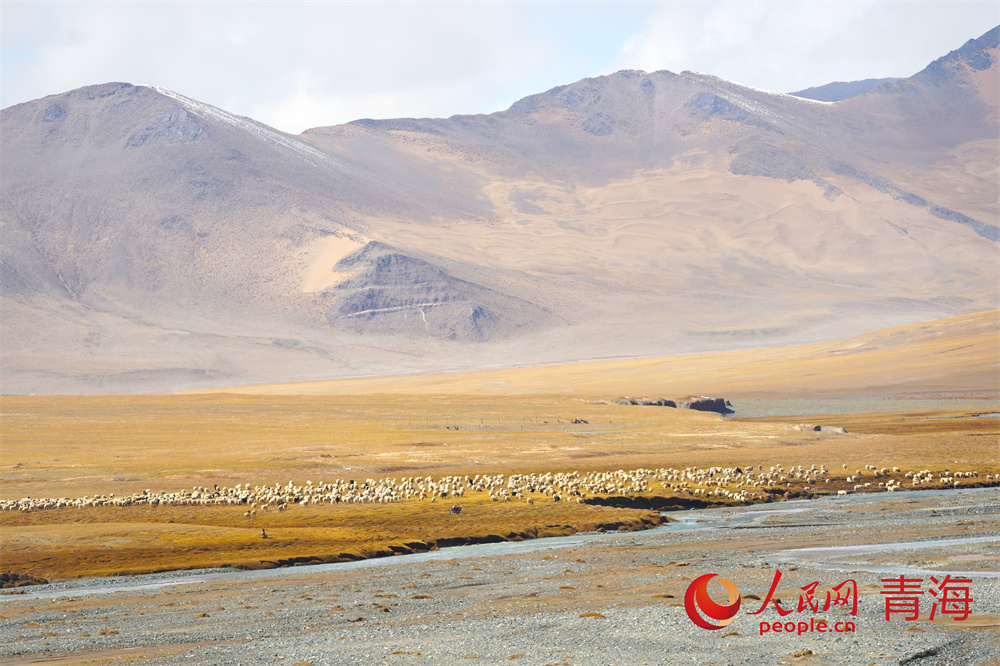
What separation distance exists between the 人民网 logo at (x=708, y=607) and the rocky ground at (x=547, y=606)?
23 centimetres

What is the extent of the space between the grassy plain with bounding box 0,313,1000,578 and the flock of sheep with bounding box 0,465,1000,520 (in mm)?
916

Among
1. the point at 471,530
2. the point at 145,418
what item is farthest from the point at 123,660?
the point at 145,418

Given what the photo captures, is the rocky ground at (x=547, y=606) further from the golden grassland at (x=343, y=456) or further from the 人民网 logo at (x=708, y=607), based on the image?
the golden grassland at (x=343, y=456)

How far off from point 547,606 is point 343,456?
122ft

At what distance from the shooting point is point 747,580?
915 inches

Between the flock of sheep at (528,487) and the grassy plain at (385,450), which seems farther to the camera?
the flock of sheep at (528,487)

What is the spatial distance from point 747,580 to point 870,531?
32.3 ft

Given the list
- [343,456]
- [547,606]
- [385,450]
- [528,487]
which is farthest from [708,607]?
[385,450]

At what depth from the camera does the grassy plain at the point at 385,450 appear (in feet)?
105

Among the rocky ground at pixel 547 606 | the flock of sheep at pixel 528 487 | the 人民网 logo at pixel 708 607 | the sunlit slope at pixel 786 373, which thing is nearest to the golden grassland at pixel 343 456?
the flock of sheep at pixel 528 487

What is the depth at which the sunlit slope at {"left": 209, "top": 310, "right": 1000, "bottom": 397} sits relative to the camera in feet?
365

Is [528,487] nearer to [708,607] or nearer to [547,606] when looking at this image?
[547,606]

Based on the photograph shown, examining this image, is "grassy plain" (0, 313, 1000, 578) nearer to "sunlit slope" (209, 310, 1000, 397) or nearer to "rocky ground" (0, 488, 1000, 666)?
"sunlit slope" (209, 310, 1000, 397)

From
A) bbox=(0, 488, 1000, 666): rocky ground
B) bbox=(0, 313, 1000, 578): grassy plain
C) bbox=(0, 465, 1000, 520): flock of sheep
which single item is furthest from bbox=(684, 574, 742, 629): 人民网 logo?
bbox=(0, 465, 1000, 520): flock of sheep
